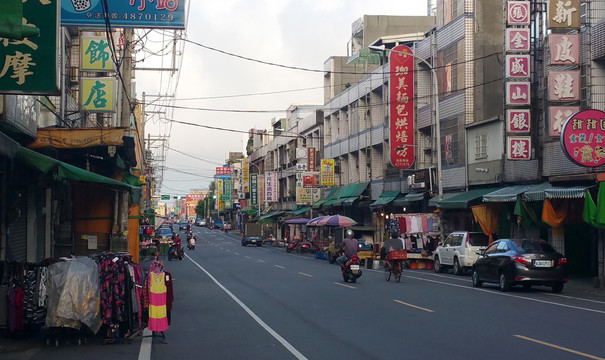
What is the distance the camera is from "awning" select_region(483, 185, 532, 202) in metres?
29.0

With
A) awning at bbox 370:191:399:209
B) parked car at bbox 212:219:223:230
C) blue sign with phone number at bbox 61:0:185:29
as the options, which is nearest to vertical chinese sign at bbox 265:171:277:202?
awning at bbox 370:191:399:209

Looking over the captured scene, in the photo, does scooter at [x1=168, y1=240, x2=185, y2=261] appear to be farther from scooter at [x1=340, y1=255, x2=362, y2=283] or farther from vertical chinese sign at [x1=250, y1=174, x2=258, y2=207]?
vertical chinese sign at [x1=250, y1=174, x2=258, y2=207]

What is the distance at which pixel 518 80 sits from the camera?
1126 inches

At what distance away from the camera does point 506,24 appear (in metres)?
28.6

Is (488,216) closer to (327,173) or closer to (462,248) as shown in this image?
(462,248)

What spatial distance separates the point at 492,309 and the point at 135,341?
8449mm

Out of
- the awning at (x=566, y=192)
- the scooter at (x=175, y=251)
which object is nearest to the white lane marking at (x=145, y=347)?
the awning at (x=566, y=192)

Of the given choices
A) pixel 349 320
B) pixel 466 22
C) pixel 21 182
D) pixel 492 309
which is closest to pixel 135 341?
pixel 349 320

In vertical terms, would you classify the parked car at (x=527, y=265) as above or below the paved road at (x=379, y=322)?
above

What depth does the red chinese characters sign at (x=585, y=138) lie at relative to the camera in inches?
915

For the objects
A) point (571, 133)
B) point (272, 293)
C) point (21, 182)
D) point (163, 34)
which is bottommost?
point (272, 293)

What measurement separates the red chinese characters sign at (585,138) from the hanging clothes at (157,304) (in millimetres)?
15349

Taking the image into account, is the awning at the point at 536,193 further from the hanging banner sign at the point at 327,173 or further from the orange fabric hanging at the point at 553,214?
the hanging banner sign at the point at 327,173

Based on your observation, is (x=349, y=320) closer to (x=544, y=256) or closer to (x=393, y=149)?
(x=544, y=256)
